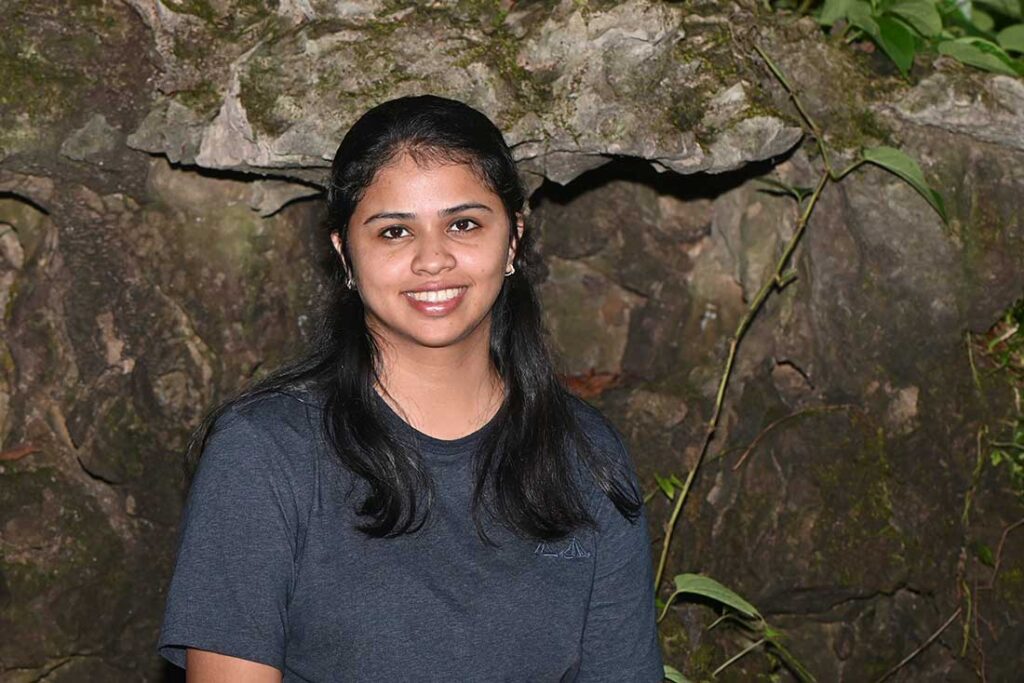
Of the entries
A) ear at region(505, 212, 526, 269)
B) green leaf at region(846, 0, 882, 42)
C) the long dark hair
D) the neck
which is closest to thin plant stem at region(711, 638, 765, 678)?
the long dark hair

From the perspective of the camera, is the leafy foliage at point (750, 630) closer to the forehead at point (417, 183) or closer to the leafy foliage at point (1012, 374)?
the leafy foliage at point (1012, 374)

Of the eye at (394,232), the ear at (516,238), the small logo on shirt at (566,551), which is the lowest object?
the small logo on shirt at (566,551)

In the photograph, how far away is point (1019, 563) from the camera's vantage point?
3.48 metres

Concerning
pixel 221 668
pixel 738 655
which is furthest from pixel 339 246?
pixel 738 655

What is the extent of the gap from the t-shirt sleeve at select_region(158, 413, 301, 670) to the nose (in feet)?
1.26

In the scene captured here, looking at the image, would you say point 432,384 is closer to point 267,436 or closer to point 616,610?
point 267,436

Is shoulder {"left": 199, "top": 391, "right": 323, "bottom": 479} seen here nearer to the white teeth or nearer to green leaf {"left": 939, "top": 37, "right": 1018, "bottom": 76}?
the white teeth

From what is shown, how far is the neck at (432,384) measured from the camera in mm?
2287

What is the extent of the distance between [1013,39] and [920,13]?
470 mm

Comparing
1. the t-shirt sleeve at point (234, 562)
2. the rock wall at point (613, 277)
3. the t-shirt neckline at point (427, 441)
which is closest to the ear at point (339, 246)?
the t-shirt neckline at point (427, 441)

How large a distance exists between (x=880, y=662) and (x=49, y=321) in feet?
7.13

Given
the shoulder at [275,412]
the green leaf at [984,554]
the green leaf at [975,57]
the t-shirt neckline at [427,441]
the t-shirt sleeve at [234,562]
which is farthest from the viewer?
the green leaf at [984,554]

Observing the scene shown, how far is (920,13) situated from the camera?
10.9 ft

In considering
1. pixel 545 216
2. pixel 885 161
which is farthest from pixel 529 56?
pixel 885 161
